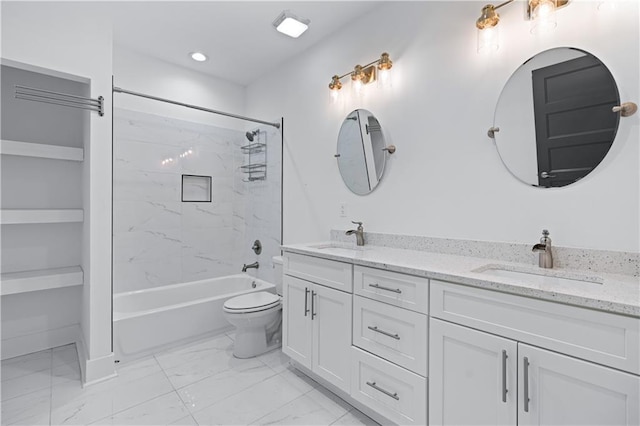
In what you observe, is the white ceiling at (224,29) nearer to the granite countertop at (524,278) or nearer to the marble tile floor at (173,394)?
the granite countertop at (524,278)

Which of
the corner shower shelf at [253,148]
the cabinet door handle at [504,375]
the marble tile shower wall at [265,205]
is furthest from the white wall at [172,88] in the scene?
the cabinet door handle at [504,375]

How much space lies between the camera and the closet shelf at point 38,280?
2.09 metres

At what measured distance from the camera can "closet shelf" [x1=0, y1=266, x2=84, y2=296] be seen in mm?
2090

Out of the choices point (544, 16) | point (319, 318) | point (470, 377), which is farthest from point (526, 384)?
point (544, 16)

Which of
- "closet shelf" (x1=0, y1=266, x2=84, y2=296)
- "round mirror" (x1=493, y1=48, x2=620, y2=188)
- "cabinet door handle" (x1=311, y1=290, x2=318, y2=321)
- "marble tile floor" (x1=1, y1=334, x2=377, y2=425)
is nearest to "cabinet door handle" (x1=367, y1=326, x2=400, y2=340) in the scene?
"cabinet door handle" (x1=311, y1=290, x2=318, y2=321)

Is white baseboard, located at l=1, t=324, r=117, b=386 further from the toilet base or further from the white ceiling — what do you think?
the white ceiling

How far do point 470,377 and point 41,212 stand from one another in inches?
111

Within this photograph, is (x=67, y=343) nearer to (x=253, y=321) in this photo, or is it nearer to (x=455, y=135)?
(x=253, y=321)

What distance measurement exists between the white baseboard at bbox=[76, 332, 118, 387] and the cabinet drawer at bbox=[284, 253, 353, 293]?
1347 millimetres

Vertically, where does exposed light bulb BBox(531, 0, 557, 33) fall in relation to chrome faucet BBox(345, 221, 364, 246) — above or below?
above

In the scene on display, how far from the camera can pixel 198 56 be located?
9.86 feet

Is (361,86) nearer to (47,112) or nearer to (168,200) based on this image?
(168,200)

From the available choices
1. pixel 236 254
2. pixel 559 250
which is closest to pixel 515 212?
pixel 559 250

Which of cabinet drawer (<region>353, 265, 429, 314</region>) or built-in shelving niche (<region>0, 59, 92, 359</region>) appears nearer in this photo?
cabinet drawer (<region>353, 265, 429, 314</region>)
